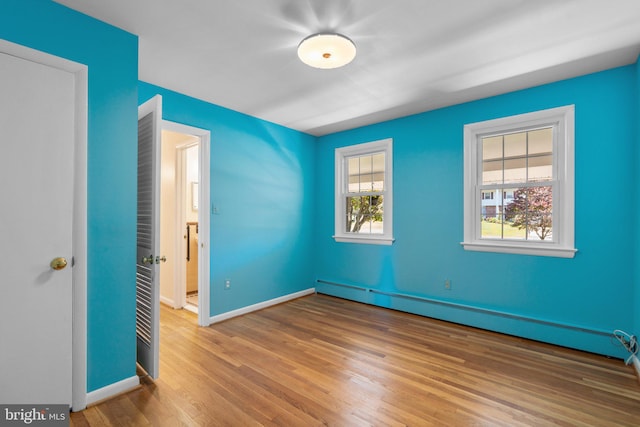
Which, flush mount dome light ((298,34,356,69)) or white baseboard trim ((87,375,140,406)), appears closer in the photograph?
white baseboard trim ((87,375,140,406))

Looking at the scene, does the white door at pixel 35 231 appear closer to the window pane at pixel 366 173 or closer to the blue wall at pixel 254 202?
the blue wall at pixel 254 202

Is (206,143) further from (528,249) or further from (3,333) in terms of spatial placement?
(528,249)

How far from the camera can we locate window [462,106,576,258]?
299 centimetres

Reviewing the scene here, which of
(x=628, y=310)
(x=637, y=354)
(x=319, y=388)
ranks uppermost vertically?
(x=628, y=310)

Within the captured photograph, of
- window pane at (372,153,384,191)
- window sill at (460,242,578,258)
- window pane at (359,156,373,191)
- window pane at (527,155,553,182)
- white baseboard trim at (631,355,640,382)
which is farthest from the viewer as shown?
window pane at (359,156,373,191)

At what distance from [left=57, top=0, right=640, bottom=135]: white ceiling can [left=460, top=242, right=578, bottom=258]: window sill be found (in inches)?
64.1

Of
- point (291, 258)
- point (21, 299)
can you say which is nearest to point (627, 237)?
point (291, 258)

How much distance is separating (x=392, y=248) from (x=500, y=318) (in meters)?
1.46

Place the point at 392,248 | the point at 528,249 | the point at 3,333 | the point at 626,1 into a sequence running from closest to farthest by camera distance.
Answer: the point at 3,333 < the point at 626,1 < the point at 528,249 < the point at 392,248

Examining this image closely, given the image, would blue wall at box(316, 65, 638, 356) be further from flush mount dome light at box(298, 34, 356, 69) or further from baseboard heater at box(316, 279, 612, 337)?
flush mount dome light at box(298, 34, 356, 69)

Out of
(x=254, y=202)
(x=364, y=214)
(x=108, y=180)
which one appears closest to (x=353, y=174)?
(x=364, y=214)

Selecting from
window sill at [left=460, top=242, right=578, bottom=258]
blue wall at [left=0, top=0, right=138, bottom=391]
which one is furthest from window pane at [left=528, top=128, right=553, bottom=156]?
blue wall at [left=0, top=0, right=138, bottom=391]

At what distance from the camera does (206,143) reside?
141 inches

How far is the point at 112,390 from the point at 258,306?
2102mm
